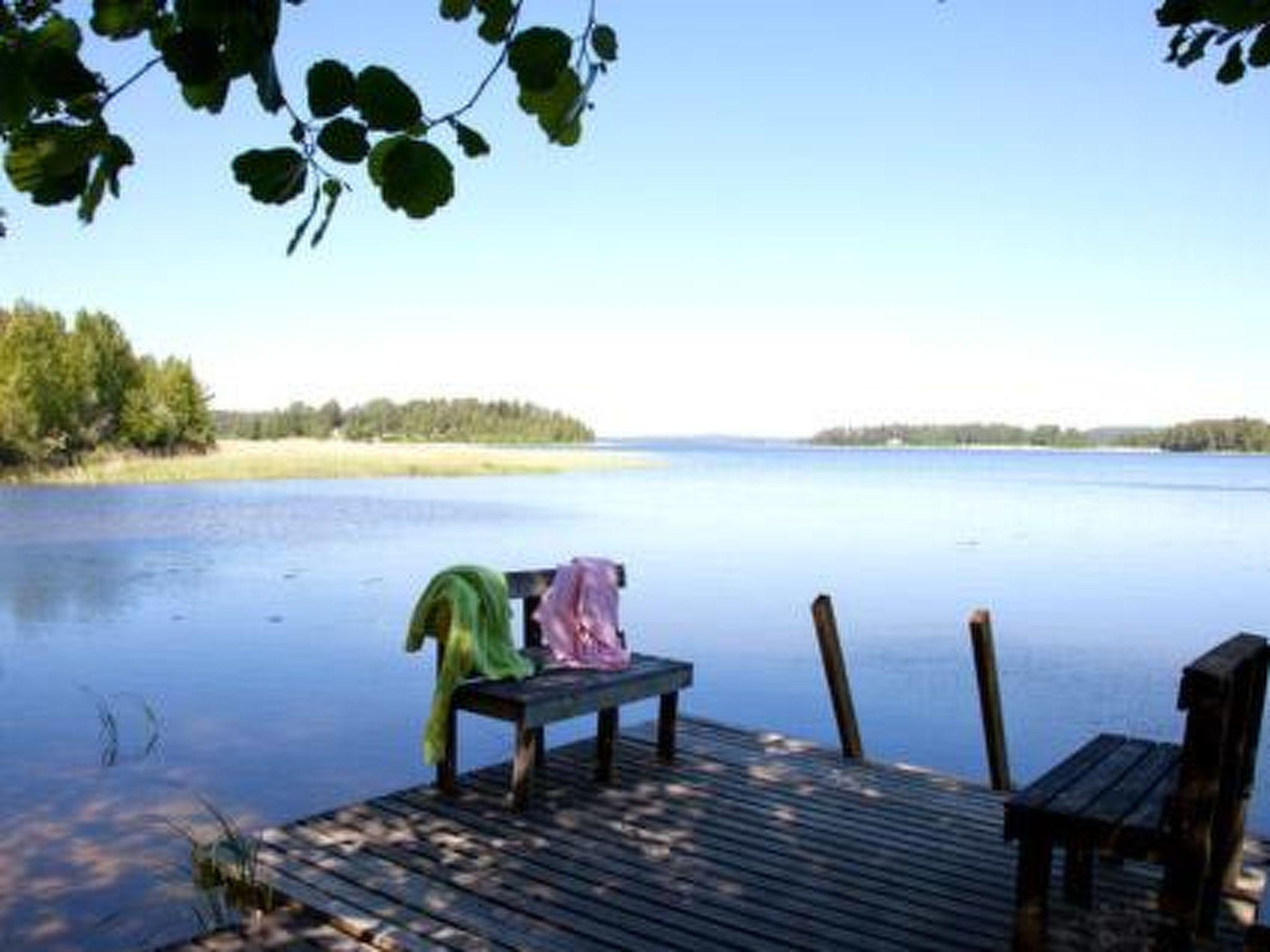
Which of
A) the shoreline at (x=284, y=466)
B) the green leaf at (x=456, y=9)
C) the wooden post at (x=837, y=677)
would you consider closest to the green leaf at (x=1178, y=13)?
the green leaf at (x=456, y=9)

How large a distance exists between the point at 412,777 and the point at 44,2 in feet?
24.0

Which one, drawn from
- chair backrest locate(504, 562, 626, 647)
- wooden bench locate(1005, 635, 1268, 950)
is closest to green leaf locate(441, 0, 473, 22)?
wooden bench locate(1005, 635, 1268, 950)

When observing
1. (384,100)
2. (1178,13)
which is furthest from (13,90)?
(1178,13)

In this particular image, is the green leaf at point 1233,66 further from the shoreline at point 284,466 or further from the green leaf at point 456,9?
the shoreline at point 284,466

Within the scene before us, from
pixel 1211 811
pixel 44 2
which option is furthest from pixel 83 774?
pixel 1211 811

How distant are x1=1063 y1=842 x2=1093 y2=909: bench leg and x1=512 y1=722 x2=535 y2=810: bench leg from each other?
114 inches

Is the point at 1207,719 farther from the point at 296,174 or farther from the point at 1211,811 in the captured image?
the point at 296,174

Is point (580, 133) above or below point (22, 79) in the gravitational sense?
above

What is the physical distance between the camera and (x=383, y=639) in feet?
53.1

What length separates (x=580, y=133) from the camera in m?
1.92

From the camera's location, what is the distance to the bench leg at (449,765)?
267 inches

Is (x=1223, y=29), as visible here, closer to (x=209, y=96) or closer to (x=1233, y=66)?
(x=1233, y=66)

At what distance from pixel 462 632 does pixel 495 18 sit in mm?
4995

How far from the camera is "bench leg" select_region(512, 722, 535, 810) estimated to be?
258 inches
